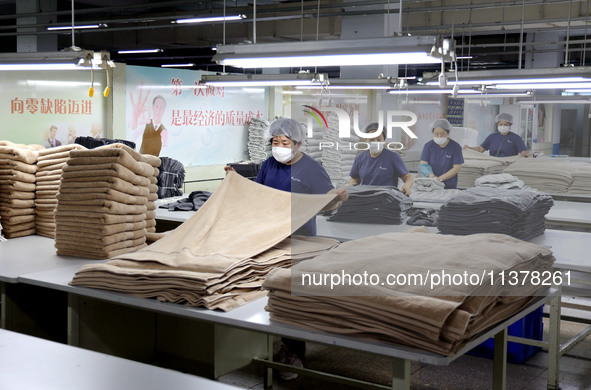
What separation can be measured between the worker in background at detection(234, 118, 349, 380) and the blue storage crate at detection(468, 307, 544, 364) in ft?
4.23

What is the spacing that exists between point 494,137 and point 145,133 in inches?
170

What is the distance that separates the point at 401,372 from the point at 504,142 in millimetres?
4871

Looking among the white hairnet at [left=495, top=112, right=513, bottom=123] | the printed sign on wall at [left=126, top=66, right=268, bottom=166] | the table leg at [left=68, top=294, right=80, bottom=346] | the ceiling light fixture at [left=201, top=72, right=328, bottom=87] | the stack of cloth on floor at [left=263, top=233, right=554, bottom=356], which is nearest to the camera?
the stack of cloth on floor at [left=263, top=233, right=554, bottom=356]

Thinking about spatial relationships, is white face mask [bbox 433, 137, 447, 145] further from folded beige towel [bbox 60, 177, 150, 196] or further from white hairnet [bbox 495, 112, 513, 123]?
folded beige towel [bbox 60, 177, 150, 196]

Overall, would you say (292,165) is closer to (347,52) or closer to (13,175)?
(347,52)

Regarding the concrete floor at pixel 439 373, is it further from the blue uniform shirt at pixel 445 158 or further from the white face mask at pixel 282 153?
the blue uniform shirt at pixel 445 158

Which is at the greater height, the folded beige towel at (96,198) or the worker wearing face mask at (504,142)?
the worker wearing face mask at (504,142)

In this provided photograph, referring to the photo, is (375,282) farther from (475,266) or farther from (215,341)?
(215,341)

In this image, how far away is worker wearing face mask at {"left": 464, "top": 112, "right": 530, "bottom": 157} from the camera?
21.1 feet

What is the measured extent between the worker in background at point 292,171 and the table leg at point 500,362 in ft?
4.68

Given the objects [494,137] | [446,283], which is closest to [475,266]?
[446,283]

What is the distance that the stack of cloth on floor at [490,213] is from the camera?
3719 mm

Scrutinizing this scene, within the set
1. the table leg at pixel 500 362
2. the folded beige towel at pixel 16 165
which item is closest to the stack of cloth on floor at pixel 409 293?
the table leg at pixel 500 362

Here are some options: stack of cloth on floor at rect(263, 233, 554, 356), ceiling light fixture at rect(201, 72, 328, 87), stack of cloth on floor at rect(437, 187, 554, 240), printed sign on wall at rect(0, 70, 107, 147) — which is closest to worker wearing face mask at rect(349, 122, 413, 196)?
stack of cloth on floor at rect(437, 187, 554, 240)
